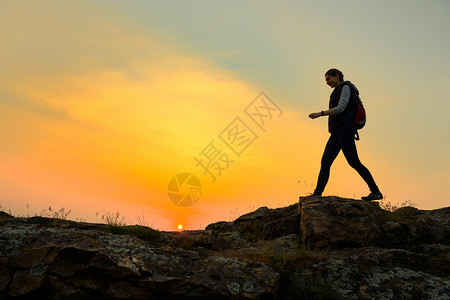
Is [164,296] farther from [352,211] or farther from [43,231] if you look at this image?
[352,211]

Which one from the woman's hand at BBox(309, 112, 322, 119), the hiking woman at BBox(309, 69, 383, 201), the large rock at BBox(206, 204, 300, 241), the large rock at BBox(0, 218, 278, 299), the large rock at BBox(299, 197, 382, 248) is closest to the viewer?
the large rock at BBox(0, 218, 278, 299)

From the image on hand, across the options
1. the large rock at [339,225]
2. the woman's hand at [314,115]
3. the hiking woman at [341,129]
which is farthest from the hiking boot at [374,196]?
the woman's hand at [314,115]

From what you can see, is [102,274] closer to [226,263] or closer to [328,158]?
[226,263]

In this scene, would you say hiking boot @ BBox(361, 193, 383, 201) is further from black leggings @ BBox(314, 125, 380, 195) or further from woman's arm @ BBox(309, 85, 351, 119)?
woman's arm @ BBox(309, 85, 351, 119)

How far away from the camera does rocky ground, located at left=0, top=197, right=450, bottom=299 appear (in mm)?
5406

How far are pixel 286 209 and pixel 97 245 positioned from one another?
6.51m

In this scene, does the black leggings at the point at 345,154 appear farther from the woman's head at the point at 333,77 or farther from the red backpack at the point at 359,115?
the woman's head at the point at 333,77

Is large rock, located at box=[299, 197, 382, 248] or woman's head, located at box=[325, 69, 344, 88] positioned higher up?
woman's head, located at box=[325, 69, 344, 88]

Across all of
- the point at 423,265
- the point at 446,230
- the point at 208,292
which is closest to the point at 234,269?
the point at 208,292

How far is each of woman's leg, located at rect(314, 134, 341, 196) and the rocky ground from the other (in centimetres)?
116

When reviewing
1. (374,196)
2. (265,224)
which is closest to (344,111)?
(374,196)

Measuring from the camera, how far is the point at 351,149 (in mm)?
9328

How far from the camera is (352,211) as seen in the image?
29.1 feet

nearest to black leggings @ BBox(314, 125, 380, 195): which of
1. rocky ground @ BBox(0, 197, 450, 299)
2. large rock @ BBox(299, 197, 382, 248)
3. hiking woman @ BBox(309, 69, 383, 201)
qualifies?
hiking woman @ BBox(309, 69, 383, 201)
